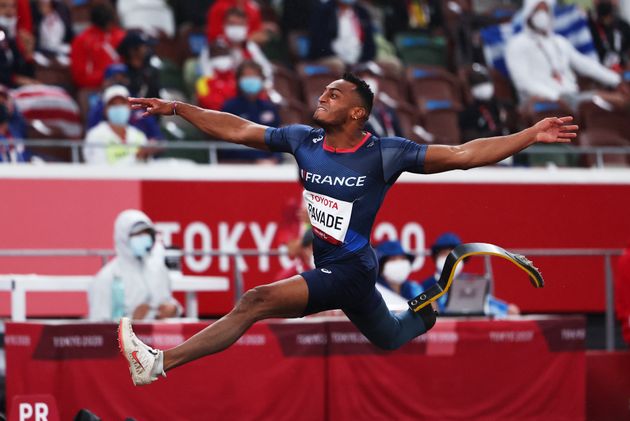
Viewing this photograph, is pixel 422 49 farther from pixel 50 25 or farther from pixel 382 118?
pixel 50 25

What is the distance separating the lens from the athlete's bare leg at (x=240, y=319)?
29.2 feet

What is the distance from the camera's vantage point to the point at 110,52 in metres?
15.7

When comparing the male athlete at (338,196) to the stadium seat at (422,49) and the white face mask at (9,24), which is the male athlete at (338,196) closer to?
the white face mask at (9,24)

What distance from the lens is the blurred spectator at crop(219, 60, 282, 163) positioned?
15.2 m

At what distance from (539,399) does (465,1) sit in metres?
9.08

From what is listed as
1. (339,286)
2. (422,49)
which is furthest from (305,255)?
(422,49)

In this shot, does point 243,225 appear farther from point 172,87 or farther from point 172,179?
point 172,87

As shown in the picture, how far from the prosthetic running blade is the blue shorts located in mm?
617

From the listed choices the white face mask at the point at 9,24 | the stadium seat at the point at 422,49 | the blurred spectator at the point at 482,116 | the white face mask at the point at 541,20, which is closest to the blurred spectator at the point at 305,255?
the blurred spectator at the point at 482,116

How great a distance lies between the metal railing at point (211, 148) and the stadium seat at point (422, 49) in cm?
240

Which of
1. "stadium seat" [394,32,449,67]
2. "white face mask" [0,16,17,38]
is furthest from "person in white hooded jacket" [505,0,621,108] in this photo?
"white face mask" [0,16,17,38]

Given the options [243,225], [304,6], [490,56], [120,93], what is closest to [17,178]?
[120,93]

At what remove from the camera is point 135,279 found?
41.1 ft

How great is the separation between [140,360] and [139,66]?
6955 millimetres
